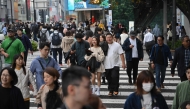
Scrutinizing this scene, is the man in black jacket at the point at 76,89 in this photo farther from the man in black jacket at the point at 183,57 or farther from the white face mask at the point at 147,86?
the man in black jacket at the point at 183,57

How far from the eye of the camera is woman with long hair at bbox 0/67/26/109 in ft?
20.7

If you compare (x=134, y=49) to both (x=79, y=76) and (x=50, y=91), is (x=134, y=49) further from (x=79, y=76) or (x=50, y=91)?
(x=79, y=76)

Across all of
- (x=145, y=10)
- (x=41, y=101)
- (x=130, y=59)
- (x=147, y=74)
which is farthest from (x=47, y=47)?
(x=145, y=10)

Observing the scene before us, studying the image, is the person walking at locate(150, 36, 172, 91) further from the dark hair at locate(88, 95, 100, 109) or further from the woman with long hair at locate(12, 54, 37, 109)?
the dark hair at locate(88, 95, 100, 109)

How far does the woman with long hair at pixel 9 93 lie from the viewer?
20.7 feet

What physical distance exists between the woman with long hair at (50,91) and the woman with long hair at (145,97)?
3.02 feet

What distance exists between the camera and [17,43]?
1230 centimetres

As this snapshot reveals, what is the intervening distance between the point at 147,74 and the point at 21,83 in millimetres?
3067

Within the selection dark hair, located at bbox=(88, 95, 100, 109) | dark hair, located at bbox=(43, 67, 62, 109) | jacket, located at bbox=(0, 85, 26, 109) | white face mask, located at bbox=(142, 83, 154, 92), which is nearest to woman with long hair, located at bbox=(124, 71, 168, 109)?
white face mask, located at bbox=(142, 83, 154, 92)

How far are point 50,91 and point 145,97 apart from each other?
124 centimetres

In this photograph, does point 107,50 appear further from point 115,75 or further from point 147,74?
point 147,74

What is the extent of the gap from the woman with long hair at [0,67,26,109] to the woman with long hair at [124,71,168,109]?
1.62m

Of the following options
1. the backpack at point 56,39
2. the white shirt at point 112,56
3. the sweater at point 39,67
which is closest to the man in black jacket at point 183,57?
the white shirt at point 112,56

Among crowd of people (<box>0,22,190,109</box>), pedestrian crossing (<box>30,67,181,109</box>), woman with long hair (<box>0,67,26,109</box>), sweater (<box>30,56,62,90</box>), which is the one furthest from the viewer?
pedestrian crossing (<box>30,67,181,109</box>)
